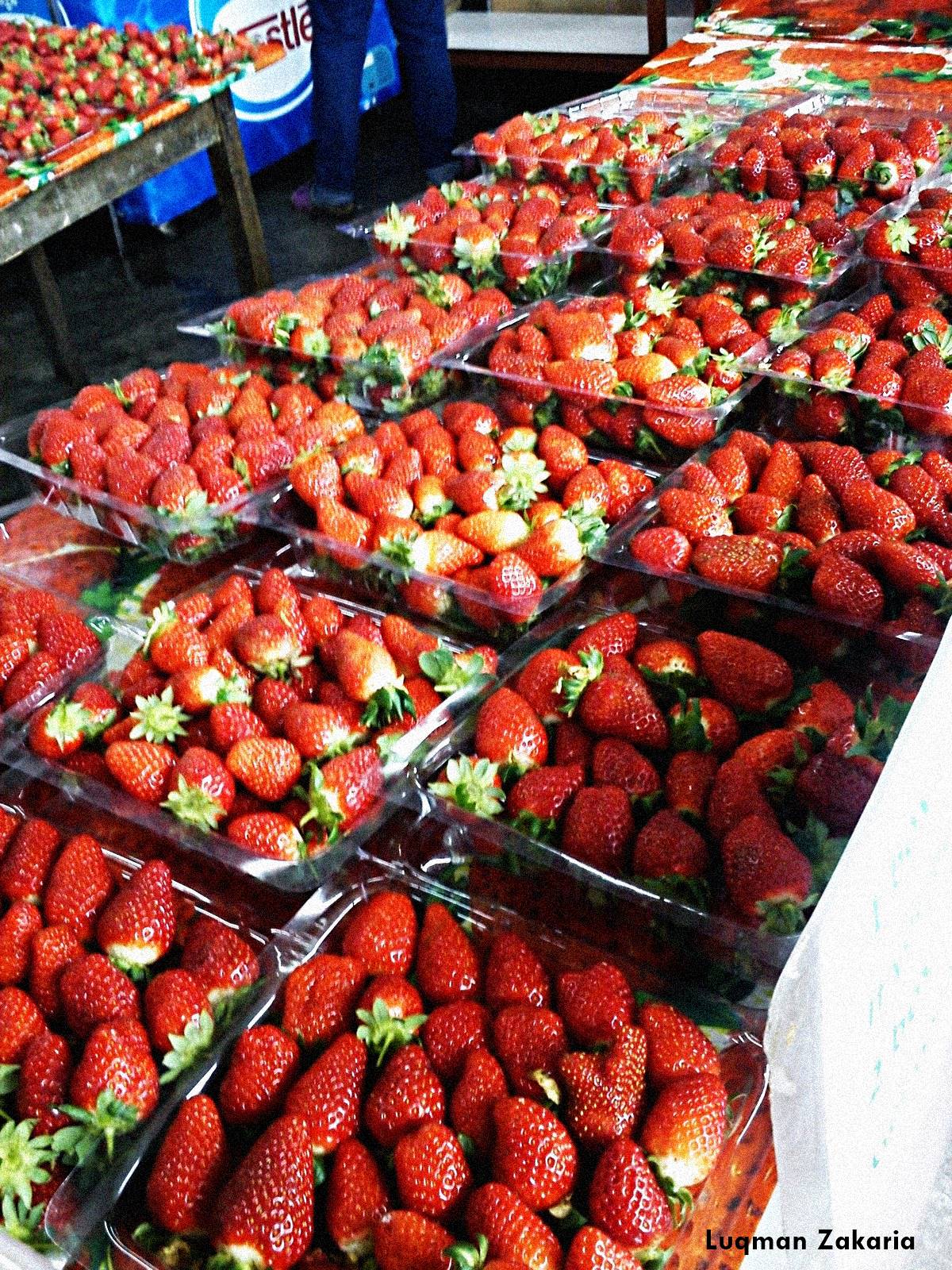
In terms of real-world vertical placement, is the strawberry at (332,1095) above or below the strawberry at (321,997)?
above

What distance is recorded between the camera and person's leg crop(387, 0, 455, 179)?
14.4 feet

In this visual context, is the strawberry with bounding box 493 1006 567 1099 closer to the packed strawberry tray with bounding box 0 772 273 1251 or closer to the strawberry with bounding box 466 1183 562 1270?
the strawberry with bounding box 466 1183 562 1270

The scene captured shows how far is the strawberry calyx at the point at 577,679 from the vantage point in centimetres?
116

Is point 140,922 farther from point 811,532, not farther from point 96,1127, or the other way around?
point 811,532

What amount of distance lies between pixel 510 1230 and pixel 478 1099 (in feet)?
0.35

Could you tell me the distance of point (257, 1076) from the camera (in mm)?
883

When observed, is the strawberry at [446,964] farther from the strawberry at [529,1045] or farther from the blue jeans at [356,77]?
the blue jeans at [356,77]

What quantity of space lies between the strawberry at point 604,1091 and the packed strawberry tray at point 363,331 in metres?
1.16

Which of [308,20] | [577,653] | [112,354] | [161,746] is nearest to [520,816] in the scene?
[577,653]

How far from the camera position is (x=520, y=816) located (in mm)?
1054

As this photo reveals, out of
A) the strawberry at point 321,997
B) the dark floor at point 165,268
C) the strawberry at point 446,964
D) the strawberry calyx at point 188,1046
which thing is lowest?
the dark floor at point 165,268

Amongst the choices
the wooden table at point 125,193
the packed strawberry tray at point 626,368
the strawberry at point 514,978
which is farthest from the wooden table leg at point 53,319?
the strawberry at point 514,978

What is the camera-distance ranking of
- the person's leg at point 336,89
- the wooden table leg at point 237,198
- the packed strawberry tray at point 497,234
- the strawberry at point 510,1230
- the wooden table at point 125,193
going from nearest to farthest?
the strawberry at point 510,1230 < the packed strawberry tray at point 497,234 < the wooden table at point 125,193 < the wooden table leg at point 237,198 < the person's leg at point 336,89

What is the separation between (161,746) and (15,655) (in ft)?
0.89
